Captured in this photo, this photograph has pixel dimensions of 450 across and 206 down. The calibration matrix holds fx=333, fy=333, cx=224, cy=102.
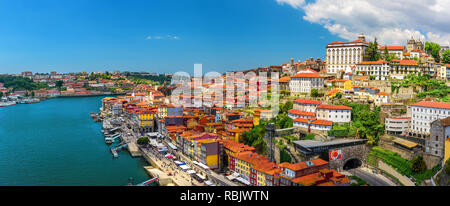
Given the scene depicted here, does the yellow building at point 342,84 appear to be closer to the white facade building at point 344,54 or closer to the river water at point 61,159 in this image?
the white facade building at point 344,54

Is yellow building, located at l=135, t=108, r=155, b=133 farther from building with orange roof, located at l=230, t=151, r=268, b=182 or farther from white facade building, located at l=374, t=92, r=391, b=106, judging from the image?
white facade building, located at l=374, t=92, r=391, b=106

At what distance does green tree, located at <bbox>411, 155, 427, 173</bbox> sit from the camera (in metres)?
7.29

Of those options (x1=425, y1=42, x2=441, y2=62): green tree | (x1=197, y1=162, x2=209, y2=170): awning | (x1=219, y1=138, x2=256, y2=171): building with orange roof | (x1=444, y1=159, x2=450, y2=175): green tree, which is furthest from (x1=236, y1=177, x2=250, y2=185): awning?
(x1=425, y1=42, x2=441, y2=62): green tree

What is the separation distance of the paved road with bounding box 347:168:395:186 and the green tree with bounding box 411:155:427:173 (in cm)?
59

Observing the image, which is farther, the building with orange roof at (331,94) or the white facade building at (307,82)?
the white facade building at (307,82)

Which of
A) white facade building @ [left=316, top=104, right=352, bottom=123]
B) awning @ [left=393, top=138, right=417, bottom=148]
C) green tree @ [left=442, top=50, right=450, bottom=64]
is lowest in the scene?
awning @ [left=393, top=138, right=417, bottom=148]

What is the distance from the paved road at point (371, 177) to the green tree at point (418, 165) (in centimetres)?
59

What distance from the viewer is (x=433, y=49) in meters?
15.2

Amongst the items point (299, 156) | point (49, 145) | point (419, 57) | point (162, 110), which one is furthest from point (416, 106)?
point (49, 145)

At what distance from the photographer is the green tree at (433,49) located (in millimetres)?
14880

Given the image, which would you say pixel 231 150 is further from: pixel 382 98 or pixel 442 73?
pixel 442 73

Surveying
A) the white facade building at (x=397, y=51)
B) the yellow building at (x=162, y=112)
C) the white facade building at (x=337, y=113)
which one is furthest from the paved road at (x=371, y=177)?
the yellow building at (x=162, y=112)

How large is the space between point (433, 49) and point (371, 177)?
10401 millimetres

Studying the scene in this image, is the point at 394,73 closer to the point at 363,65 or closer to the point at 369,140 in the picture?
the point at 363,65
